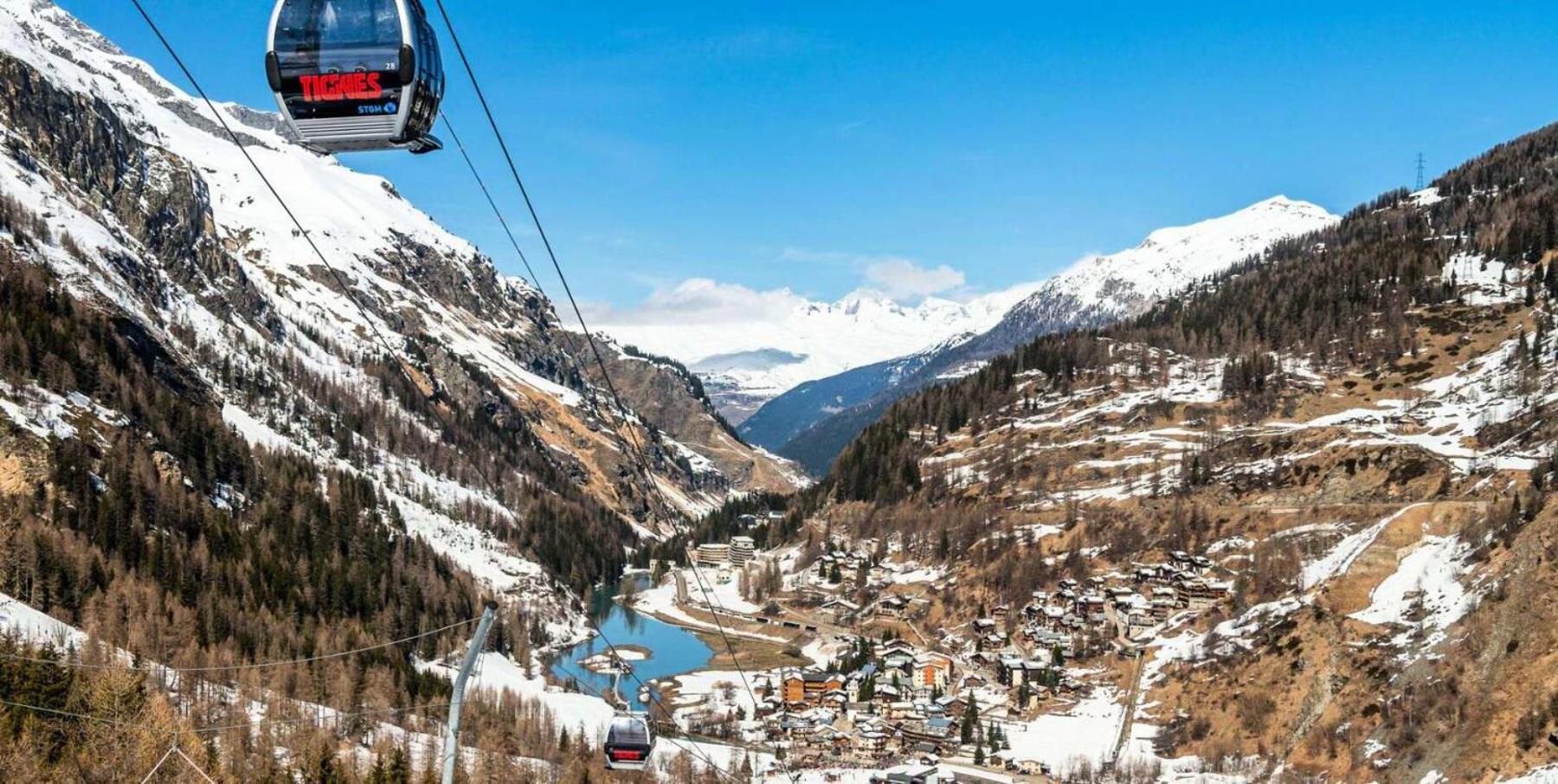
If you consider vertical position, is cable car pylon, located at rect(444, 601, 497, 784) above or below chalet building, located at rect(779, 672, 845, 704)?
above

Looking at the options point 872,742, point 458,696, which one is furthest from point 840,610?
point 458,696

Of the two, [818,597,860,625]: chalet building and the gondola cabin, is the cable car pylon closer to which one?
the gondola cabin

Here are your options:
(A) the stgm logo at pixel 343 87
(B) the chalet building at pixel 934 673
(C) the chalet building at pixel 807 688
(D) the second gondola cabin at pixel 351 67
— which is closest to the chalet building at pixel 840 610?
(B) the chalet building at pixel 934 673

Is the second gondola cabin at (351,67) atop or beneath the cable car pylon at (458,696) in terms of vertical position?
atop

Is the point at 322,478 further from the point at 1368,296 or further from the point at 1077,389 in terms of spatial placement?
the point at 1368,296

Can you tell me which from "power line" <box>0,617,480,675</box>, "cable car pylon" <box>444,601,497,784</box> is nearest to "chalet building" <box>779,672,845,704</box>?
"power line" <box>0,617,480,675</box>

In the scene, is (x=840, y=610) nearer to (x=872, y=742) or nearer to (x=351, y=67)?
(x=872, y=742)

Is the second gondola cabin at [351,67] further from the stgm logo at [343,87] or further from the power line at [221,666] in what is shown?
the power line at [221,666]
